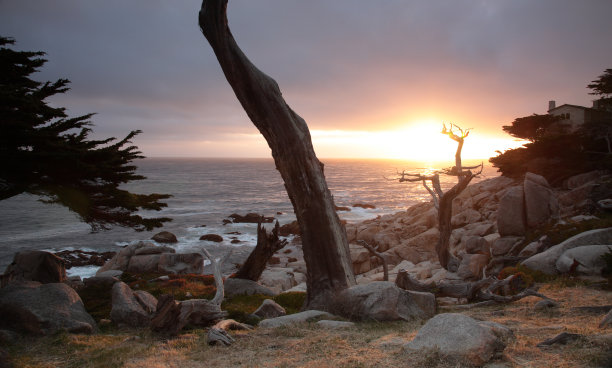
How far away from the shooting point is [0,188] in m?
9.47

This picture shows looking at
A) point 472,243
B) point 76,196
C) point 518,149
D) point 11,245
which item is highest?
point 518,149

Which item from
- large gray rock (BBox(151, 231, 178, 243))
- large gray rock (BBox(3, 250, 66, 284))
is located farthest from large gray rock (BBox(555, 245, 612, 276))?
large gray rock (BBox(151, 231, 178, 243))

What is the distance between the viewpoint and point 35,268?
11.9 metres

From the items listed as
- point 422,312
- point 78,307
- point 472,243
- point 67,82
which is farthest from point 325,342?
point 472,243

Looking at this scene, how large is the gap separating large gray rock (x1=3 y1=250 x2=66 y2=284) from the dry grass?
17.1ft

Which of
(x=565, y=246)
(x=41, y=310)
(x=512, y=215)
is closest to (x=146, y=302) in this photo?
(x=41, y=310)

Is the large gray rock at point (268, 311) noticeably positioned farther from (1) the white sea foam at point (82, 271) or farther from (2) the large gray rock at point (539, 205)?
(1) the white sea foam at point (82, 271)

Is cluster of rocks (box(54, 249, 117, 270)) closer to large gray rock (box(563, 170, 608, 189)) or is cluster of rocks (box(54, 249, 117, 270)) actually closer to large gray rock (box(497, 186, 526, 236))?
large gray rock (box(497, 186, 526, 236))

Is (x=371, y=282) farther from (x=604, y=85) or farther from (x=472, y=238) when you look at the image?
(x=604, y=85)

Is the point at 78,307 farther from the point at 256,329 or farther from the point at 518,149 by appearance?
the point at 518,149

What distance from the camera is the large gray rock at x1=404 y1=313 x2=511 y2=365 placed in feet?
17.3

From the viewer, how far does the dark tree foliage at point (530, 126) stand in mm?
35469

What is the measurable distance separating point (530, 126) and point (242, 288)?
33.4 meters

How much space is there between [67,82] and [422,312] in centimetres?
1123
